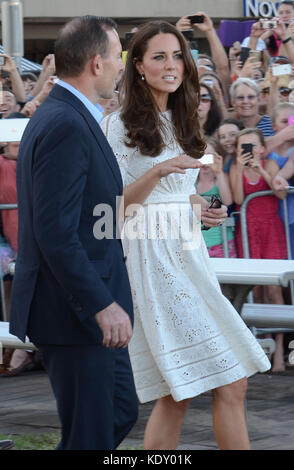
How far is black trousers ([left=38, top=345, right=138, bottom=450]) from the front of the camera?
3.32 meters

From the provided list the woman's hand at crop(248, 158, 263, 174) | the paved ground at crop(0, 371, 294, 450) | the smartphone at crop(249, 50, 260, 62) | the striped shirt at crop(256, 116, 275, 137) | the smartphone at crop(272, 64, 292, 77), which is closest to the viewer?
the paved ground at crop(0, 371, 294, 450)

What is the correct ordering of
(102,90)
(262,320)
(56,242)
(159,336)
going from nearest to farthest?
1. (56,242)
2. (102,90)
3. (159,336)
4. (262,320)

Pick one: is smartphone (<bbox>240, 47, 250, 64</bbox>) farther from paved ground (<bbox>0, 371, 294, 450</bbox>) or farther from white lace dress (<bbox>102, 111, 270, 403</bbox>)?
white lace dress (<bbox>102, 111, 270, 403</bbox>)

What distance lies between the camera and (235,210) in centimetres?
740

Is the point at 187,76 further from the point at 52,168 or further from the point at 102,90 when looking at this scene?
the point at 52,168

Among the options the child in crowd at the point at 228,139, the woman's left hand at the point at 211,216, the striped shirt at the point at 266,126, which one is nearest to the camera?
the woman's left hand at the point at 211,216

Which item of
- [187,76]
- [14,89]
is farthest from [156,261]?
[14,89]

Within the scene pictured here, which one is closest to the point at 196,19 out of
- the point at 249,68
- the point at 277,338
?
the point at 249,68

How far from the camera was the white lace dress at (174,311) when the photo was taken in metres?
4.12

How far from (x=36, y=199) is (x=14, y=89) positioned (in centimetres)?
571

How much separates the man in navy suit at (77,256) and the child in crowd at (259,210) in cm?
379

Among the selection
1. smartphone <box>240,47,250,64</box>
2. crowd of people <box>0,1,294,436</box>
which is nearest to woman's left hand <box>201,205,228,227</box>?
crowd of people <box>0,1,294,436</box>

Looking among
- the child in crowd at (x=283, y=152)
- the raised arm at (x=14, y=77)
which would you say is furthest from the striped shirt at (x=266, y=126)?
the raised arm at (x=14, y=77)

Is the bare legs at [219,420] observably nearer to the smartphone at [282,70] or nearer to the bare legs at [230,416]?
the bare legs at [230,416]
